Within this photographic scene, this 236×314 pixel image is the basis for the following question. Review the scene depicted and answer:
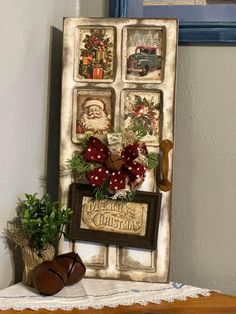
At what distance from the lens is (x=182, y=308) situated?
106cm

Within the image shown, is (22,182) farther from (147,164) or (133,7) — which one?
(133,7)

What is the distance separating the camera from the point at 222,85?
1.27m

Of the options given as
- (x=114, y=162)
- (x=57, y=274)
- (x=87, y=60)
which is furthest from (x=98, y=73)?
(x=57, y=274)

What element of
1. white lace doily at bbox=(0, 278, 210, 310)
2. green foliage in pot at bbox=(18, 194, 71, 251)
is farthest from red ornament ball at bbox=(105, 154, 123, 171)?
white lace doily at bbox=(0, 278, 210, 310)

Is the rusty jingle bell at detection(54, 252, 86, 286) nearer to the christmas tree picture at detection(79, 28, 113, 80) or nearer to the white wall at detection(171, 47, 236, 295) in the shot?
the white wall at detection(171, 47, 236, 295)

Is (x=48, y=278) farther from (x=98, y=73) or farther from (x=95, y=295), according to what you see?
(x=98, y=73)

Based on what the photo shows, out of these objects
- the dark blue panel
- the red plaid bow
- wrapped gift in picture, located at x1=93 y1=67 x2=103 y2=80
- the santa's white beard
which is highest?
the dark blue panel

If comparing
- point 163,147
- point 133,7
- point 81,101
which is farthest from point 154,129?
point 133,7

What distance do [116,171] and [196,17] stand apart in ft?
1.30

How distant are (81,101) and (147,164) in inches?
7.8

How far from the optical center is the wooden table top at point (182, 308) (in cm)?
103

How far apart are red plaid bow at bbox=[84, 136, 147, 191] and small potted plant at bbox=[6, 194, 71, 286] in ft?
0.33

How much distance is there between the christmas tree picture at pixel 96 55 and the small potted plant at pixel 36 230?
0.29 meters

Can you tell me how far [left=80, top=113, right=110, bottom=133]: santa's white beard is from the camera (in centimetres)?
122
